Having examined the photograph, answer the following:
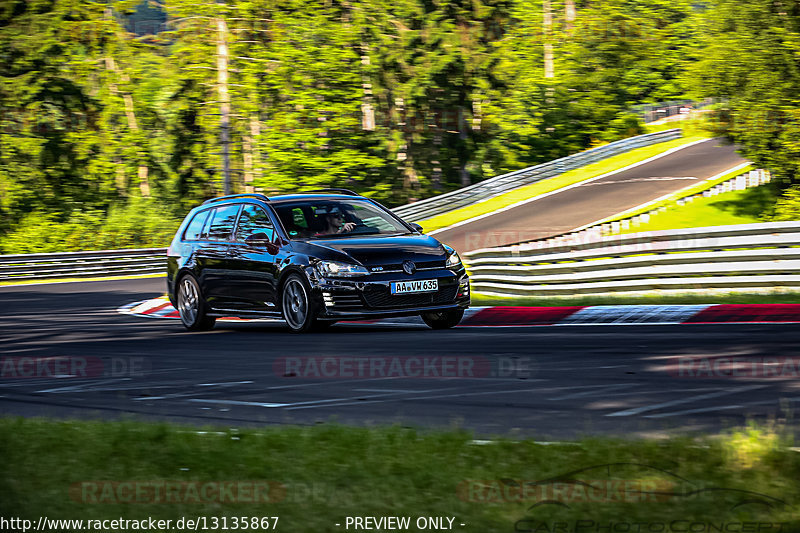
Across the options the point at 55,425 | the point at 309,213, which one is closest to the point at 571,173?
the point at 309,213

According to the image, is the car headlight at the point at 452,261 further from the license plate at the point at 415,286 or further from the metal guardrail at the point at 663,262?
the metal guardrail at the point at 663,262

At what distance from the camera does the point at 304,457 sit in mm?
5391

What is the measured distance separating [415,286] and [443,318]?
3.49 feet

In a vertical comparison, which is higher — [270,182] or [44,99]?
[44,99]

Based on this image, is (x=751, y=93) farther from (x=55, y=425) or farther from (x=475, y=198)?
(x=55, y=425)

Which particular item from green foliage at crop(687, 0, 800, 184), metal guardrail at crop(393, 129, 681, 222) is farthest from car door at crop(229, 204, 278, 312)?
metal guardrail at crop(393, 129, 681, 222)

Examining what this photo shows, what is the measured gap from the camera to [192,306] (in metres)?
15.2

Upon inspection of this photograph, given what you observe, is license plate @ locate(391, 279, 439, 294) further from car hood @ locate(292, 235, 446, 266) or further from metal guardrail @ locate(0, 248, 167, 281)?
metal guardrail @ locate(0, 248, 167, 281)

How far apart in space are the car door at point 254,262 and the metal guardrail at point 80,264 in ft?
75.0

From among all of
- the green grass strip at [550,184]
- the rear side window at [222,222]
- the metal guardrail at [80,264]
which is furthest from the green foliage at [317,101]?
the rear side window at [222,222]

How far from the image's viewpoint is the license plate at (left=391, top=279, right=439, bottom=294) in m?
12.6

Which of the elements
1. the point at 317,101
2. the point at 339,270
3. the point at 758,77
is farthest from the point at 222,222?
the point at 317,101

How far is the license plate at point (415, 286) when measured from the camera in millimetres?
12578

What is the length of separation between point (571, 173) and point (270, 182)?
527 inches
